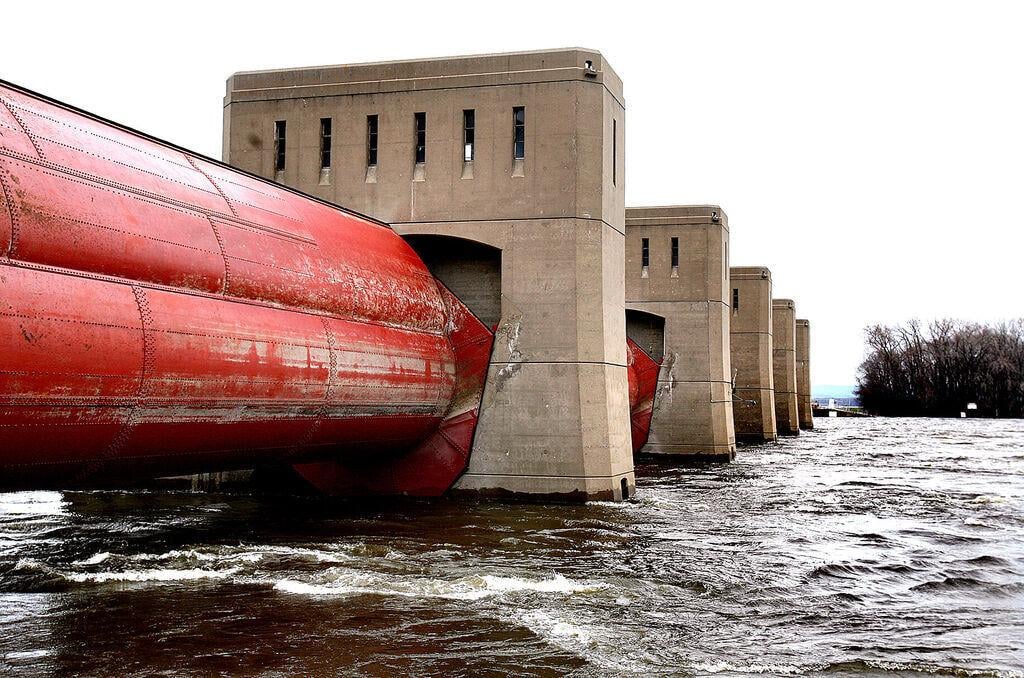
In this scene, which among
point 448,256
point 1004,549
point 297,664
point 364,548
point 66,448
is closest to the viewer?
point 297,664

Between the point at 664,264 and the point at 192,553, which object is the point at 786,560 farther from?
the point at 664,264

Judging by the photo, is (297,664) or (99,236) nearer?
(297,664)

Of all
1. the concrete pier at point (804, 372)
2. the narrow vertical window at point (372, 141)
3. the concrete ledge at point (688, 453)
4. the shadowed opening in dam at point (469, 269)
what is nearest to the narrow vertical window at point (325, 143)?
the narrow vertical window at point (372, 141)

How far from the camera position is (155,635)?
9234 millimetres

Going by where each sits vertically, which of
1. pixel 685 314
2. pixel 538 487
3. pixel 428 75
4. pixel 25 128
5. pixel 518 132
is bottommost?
pixel 538 487

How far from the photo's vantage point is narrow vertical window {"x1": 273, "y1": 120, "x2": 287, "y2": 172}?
2239 cm

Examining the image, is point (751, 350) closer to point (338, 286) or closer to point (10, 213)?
point (338, 286)

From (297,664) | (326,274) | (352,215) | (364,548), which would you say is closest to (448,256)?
(352,215)

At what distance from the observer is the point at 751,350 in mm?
47875

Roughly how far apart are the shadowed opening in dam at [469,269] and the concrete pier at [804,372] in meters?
56.4

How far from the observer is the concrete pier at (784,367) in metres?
61.3

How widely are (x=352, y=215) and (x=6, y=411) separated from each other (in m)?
10.0

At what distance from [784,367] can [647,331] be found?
28.4 m

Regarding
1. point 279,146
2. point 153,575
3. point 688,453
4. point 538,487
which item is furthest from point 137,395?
point 688,453
